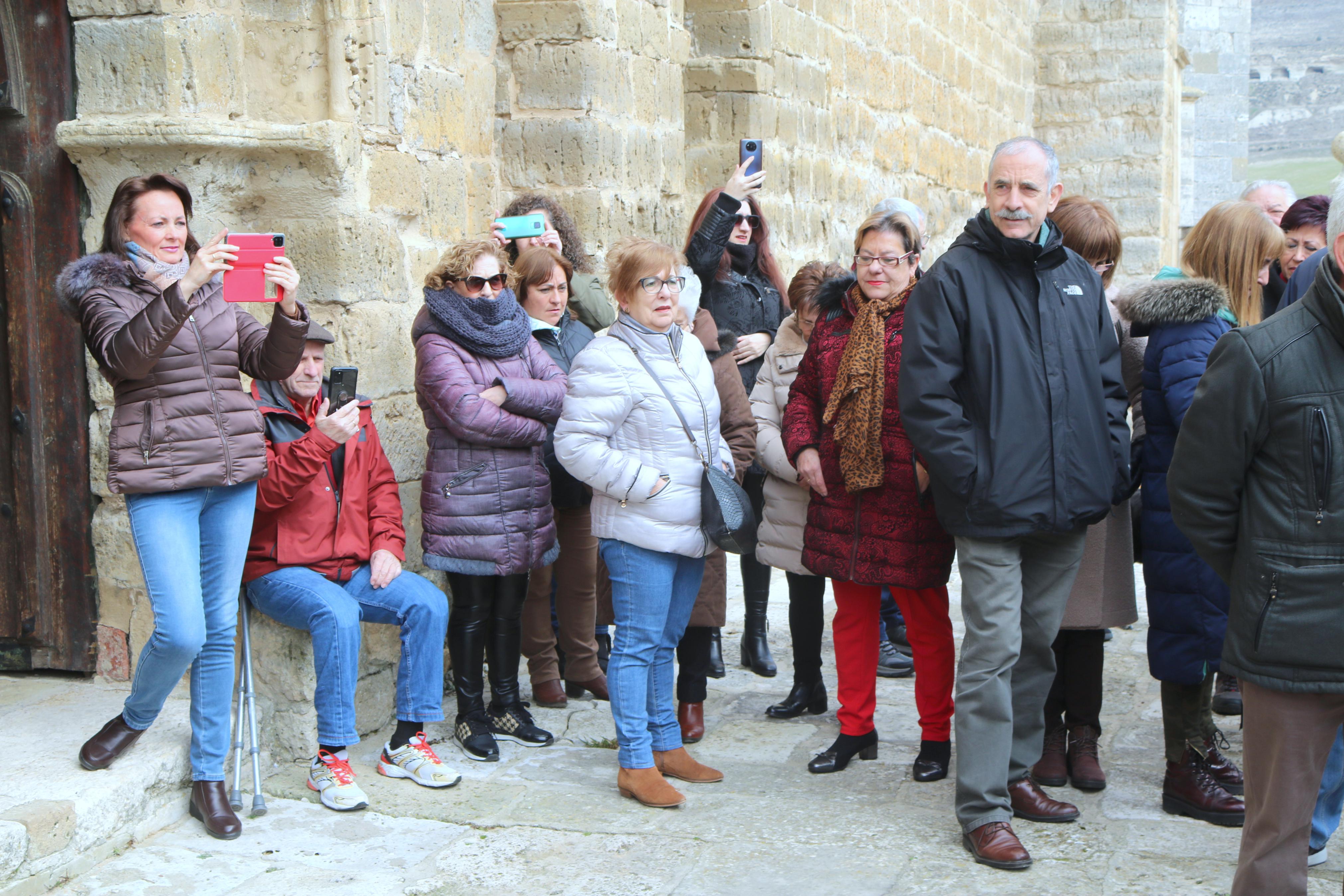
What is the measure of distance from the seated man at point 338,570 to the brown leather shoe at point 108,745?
0.48m

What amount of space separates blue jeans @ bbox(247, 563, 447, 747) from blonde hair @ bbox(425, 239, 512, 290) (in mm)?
901

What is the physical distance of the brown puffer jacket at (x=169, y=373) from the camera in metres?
3.25

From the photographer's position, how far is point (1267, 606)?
251 cm

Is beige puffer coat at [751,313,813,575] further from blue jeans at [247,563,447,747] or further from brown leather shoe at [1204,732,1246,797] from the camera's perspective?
brown leather shoe at [1204,732,1246,797]

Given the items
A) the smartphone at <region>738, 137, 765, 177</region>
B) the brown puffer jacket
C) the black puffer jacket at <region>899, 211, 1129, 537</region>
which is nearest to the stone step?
the brown puffer jacket

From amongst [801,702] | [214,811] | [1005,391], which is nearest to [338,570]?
[214,811]

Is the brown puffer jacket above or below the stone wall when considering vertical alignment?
below

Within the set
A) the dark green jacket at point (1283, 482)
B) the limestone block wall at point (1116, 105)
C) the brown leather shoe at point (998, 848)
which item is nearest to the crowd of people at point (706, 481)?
the brown leather shoe at point (998, 848)

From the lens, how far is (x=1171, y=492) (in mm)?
2666

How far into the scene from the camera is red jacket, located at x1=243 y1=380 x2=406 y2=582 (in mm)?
3684

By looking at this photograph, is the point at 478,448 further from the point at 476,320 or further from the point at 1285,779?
the point at 1285,779

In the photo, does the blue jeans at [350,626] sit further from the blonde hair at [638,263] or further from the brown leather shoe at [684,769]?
the blonde hair at [638,263]

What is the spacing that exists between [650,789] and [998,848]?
987 millimetres

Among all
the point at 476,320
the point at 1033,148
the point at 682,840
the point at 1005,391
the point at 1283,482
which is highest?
the point at 1033,148
